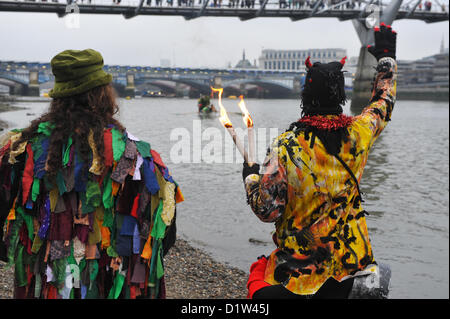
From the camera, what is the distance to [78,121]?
251cm

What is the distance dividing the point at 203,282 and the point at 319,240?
3967 mm

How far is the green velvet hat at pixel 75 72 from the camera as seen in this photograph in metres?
2.50

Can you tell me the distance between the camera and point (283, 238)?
2752 millimetres

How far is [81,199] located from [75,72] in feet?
1.86

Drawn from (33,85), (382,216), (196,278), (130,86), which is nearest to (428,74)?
(130,86)

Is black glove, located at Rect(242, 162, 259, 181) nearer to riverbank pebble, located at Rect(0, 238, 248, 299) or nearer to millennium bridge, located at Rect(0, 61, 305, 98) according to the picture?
riverbank pebble, located at Rect(0, 238, 248, 299)

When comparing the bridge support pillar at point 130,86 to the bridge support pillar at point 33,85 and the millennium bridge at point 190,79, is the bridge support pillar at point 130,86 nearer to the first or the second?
the millennium bridge at point 190,79

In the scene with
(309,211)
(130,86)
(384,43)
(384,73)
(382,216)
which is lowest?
(130,86)

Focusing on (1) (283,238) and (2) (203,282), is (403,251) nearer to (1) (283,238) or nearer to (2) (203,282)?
(2) (203,282)

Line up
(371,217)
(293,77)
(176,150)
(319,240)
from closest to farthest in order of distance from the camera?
(319,240), (371,217), (176,150), (293,77)

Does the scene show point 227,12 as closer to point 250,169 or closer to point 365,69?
point 365,69

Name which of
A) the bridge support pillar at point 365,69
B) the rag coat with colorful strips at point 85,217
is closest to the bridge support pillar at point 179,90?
the bridge support pillar at point 365,69

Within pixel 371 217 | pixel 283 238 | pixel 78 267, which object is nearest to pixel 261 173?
pixel 283 238
